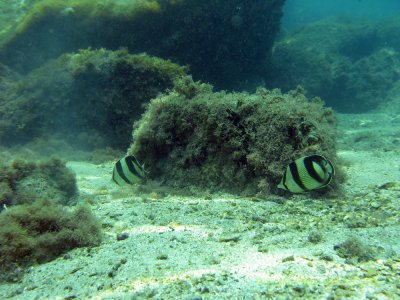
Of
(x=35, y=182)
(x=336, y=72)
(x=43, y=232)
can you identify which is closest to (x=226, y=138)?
(x=43, y=232)

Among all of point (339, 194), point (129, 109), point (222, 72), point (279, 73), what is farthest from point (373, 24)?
point (339, 194)

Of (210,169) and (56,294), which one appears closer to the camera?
(56,294)

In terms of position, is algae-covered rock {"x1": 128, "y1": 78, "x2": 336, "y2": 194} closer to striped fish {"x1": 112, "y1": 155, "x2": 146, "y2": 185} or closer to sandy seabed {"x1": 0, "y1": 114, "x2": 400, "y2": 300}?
sandy seabed {"x1": 0, "y1": 114, "x2": 400, "y2": 300}

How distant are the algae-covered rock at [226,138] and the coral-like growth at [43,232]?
8.32 feet

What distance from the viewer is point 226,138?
5.51 m

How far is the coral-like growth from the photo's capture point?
3215 millimetres

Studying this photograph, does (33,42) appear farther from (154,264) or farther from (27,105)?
(154,264)

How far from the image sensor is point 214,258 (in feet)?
9.53

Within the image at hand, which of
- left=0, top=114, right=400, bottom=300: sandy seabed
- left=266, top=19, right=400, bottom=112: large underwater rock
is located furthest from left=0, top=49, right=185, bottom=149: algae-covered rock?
left=266, top=19, right=400, bottom=112: large underwater rock

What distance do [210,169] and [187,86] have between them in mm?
1881

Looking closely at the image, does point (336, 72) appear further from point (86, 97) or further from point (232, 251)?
point (232, 251)

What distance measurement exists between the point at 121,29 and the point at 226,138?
28.2 feet

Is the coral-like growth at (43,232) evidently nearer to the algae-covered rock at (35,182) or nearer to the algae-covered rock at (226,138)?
the algae-covered rock at (35,182)

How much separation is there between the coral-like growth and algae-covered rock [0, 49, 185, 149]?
21.0 ft
